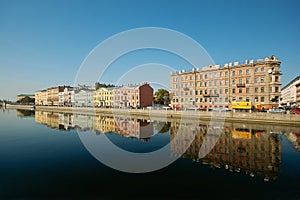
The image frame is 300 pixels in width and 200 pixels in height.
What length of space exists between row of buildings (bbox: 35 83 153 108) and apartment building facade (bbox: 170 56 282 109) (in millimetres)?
21064

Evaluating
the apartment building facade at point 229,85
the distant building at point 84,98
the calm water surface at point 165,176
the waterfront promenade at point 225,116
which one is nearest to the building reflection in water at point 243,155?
the calm water surface at point 165,176

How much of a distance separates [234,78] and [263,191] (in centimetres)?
5545

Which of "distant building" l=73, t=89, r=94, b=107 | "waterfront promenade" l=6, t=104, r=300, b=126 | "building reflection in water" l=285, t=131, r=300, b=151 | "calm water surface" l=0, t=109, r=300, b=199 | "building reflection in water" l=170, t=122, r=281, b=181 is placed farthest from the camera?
"distant building" l=73, t=89, r=94, b=107

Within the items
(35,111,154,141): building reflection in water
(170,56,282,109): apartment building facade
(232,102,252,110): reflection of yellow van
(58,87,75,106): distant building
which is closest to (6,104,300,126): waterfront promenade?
(232,102,252,110): reflection of yellow van

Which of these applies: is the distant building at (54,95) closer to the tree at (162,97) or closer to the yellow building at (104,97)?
the yellow building at (104,97)

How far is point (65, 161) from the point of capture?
61.5 feet

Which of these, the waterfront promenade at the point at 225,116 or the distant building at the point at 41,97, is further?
the distant building at the point at 41,97

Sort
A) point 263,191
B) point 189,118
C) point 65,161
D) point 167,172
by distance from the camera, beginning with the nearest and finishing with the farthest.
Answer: point 263,191, point 167,172, point 65,161, point 189,118

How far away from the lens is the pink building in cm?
9514

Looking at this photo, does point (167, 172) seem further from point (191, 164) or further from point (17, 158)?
point (17, 158)

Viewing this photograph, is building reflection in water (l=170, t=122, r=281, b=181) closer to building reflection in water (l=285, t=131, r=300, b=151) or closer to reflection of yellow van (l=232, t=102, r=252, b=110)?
building reflection in water (l=285, t=131, r=300, b=151)

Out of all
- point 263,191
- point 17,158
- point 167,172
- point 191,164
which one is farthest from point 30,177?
point 263,191

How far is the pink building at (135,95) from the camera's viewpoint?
95137mm

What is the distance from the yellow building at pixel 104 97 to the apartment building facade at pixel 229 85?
44536mm
